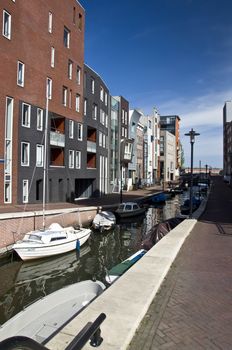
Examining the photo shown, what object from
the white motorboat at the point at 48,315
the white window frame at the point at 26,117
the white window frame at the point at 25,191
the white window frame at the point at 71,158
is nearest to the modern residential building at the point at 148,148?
the white window frame at the point at 71,158

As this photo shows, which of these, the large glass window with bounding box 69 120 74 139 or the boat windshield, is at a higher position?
the large glass window with bounding box 69 120 74 139

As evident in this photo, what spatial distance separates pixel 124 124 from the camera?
68938mm

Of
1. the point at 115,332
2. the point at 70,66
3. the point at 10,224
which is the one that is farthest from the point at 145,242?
the point at 70,66

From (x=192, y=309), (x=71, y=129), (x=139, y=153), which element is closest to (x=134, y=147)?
(x=139, y=153)

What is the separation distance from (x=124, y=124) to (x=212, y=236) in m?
54.0

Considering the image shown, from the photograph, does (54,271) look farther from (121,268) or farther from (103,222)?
(103,222)

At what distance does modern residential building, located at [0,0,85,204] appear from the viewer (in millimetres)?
31125

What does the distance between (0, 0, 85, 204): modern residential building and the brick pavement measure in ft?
64.5

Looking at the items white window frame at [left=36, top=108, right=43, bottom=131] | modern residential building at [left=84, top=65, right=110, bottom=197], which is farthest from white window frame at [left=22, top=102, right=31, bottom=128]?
modern residential building at [left=84, top=65, right=110, bottom=197]

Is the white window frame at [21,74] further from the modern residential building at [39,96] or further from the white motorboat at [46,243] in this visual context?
the white motorboat at [46,243]

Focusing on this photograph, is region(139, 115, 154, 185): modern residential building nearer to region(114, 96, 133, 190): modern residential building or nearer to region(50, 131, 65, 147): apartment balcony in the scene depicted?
region(114, 96, 133, 190): modern residential building

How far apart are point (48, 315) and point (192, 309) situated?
3.41 metres

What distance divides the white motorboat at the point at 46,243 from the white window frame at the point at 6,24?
56.3 ft

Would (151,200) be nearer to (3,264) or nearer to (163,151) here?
(3,264)
